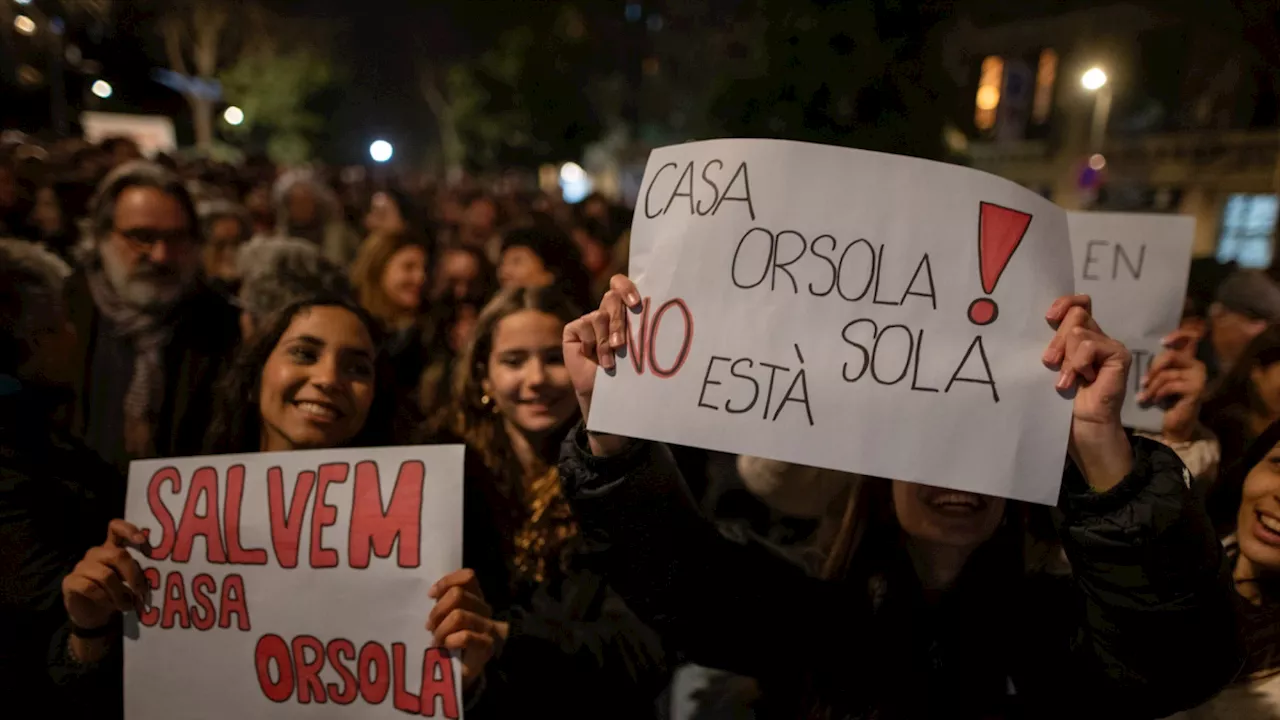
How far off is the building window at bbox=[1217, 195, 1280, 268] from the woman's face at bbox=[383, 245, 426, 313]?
1702 centimetres

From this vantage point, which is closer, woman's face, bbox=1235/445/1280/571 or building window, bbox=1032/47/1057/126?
woman's face, bbox=1235/445/1280/571

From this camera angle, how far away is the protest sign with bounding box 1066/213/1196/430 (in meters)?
2.11

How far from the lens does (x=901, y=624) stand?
Result: 59.5 inches

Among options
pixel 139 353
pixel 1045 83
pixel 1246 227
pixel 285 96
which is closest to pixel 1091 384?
pixel 139 353

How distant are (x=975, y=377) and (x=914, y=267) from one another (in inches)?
8.1

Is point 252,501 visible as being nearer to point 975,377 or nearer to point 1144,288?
point 975,377

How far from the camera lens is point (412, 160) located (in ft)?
103

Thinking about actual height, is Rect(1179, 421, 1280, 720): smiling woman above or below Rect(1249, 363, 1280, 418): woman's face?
below

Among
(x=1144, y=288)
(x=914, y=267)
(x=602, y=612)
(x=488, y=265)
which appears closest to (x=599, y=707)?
(x=602, y=612)

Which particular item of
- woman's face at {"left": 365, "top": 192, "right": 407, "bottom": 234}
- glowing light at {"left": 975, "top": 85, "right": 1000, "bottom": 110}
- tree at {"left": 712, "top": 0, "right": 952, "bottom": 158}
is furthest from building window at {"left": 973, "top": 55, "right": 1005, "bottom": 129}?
woman's face at {"left": 365, "top": 192, "right": 407, "bottom": 234}

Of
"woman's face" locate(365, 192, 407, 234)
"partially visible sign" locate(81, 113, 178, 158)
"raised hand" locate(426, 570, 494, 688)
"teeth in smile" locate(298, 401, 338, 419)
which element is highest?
"partially visible sign" locate(81, 113, 178, 158)

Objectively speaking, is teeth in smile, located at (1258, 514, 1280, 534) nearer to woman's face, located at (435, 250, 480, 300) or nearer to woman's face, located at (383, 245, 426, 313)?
woman's face, located at (435, 250, 480, 300)

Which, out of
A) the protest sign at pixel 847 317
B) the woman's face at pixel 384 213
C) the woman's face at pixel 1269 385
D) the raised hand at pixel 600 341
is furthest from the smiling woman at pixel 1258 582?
the woman's face at pixel 384 213

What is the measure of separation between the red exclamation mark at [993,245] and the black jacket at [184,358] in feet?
7.19
